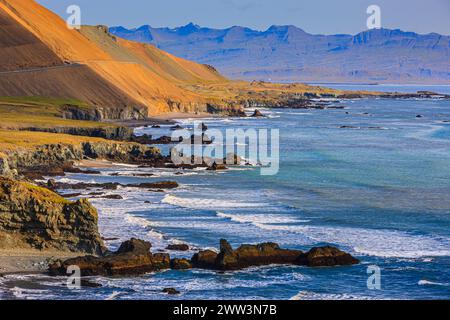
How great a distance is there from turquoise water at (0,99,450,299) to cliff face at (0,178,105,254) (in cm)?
242

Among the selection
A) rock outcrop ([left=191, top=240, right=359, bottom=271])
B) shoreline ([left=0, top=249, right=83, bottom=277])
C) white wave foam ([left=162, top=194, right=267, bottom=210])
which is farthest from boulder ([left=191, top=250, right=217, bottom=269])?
white wave foam ([left=162, top=194, right=267, bottom=210])

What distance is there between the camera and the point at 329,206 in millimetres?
39594

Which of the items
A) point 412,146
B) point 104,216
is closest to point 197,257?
point 104,216

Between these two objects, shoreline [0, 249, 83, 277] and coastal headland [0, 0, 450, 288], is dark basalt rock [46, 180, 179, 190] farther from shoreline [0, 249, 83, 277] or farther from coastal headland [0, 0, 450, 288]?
shoreline [0, 249, 83, 277]

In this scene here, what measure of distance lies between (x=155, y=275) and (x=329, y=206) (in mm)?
15456

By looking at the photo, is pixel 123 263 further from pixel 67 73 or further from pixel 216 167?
pixel 67 73

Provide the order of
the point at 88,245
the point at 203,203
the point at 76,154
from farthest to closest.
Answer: the point at 76,154 < the point at 203,203 < the point at 88,245

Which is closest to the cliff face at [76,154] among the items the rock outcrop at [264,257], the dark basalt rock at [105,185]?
the dark basalt rock at [105,185]

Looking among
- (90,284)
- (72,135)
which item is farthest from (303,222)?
(72,135)

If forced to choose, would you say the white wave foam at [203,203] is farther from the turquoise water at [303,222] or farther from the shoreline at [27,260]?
the shoreline at [27,260]

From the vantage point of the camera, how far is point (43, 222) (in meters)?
26.8

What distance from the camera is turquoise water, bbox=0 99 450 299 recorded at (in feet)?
80.2

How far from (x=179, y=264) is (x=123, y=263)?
1766 millimetres
